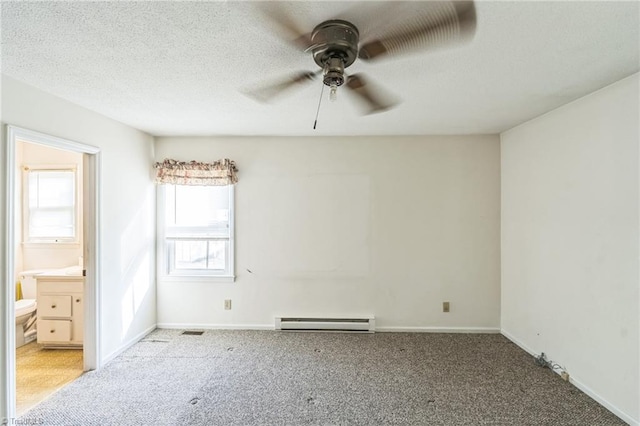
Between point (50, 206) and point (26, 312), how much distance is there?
1273mm

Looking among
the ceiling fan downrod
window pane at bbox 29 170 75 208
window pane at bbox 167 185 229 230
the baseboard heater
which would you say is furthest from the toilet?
the ceiling fan downrod

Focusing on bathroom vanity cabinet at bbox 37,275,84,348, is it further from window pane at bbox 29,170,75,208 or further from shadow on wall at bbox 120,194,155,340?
window pane at bbox 29,170,75,208

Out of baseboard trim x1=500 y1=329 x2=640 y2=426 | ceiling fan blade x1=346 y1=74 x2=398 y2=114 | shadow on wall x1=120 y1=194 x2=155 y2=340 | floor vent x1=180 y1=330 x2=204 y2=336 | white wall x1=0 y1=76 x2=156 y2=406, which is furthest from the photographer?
floor vent x1=180 y1=330 x2=204 y2=336

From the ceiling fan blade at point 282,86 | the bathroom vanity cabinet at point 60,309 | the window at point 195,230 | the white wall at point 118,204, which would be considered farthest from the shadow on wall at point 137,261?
the ceiling fan blade at point 282,86

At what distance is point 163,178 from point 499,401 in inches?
156

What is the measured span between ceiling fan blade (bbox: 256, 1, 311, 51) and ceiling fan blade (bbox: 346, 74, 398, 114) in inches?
15.0

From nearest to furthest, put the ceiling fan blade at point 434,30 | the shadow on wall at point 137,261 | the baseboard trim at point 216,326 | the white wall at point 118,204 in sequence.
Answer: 1. the ceiling fan blade at point 434,30
2. the white wall at point 118,204
3. the shadow on wall at point 137,261
4. the baseboard trim at point 216,326

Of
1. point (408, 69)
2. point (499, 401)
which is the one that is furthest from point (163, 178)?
point (499, 401)

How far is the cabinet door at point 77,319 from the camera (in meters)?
2.91

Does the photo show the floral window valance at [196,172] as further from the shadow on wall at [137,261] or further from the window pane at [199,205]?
the shadow on wall at [137,261]

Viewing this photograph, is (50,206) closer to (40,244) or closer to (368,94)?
(40,244)

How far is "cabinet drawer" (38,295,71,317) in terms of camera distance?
2.89m

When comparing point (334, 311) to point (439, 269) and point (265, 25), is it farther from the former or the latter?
point (265, 25)

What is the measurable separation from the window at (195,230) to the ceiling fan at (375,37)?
90.7 inches
